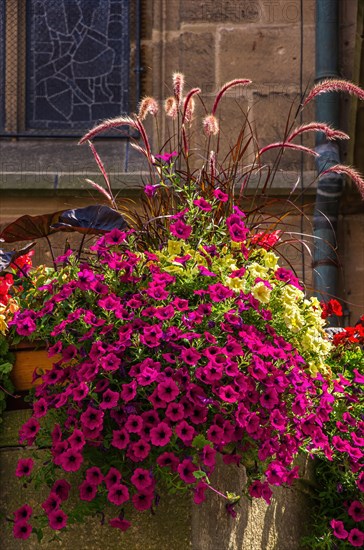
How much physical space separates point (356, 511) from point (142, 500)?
3.31 feet

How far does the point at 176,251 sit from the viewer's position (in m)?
3.22

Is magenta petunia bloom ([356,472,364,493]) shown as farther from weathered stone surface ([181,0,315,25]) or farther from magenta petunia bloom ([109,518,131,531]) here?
weathered stone surface ([181,0,315,25])

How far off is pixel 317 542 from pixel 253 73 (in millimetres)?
4895

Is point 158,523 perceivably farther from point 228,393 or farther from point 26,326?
point 26,326

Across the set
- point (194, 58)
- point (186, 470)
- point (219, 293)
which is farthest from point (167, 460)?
point (194, 58)

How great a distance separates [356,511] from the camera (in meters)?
3.51

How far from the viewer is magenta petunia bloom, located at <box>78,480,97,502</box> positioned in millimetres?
2711

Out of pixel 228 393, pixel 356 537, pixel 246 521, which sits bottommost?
pixel 356 537

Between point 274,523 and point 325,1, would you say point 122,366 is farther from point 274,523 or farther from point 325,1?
point 325,1

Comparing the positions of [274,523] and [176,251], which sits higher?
[176,251]

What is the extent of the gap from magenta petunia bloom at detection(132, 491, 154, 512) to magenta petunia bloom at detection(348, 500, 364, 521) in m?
0.97

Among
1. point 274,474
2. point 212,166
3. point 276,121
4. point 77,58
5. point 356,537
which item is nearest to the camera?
point 274,474

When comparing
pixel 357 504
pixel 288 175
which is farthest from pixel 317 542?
pixel 288 175

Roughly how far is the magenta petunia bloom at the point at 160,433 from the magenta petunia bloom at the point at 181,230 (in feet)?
2.10
